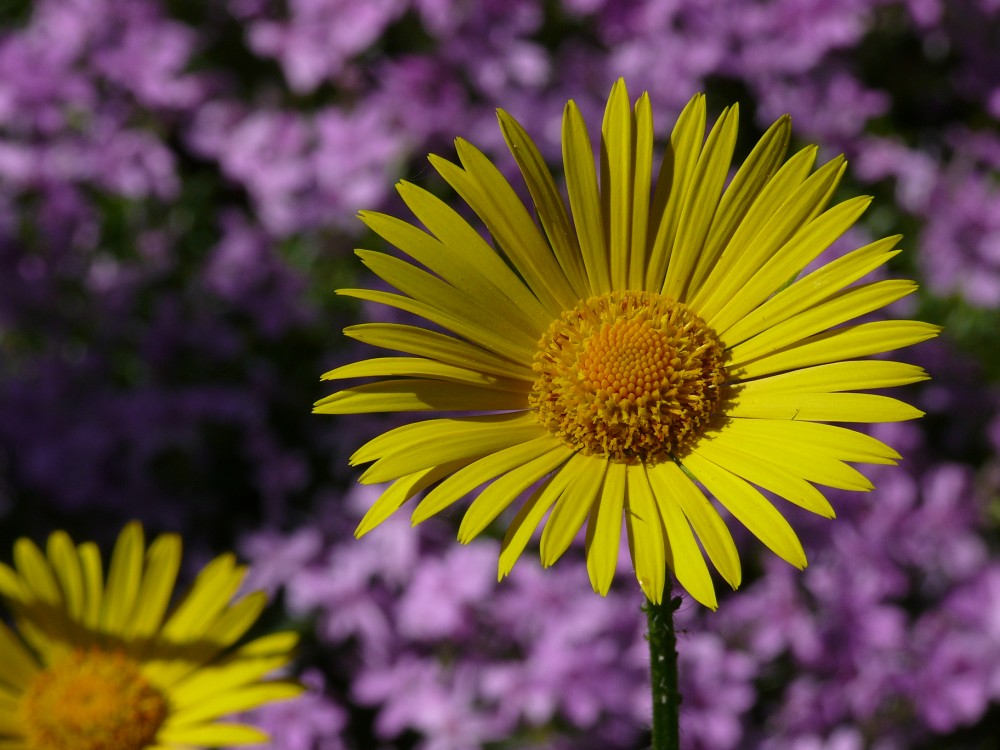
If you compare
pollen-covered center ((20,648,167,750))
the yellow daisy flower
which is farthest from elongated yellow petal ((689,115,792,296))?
pollen-covered center ((20,648,167,750))

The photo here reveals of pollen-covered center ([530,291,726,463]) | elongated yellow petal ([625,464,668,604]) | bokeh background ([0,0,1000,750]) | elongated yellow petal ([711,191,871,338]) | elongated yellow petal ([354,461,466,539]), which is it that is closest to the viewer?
elongated yellow petal ([625,464,668,604])

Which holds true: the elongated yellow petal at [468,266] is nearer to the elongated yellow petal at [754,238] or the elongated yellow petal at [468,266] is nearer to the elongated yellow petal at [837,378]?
the elongated yellow petal at [754,238]

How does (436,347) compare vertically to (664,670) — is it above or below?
above

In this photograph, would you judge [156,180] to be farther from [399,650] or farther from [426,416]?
[399,650]

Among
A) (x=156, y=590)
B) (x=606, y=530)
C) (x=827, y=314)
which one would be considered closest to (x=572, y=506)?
(x=606, y=530)

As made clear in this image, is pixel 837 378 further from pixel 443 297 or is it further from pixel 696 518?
pixel 443 297

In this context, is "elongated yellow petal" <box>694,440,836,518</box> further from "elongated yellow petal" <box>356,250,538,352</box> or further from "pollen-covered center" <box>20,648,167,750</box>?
"pollen-covered center" <box>20,648,167,750</box>
